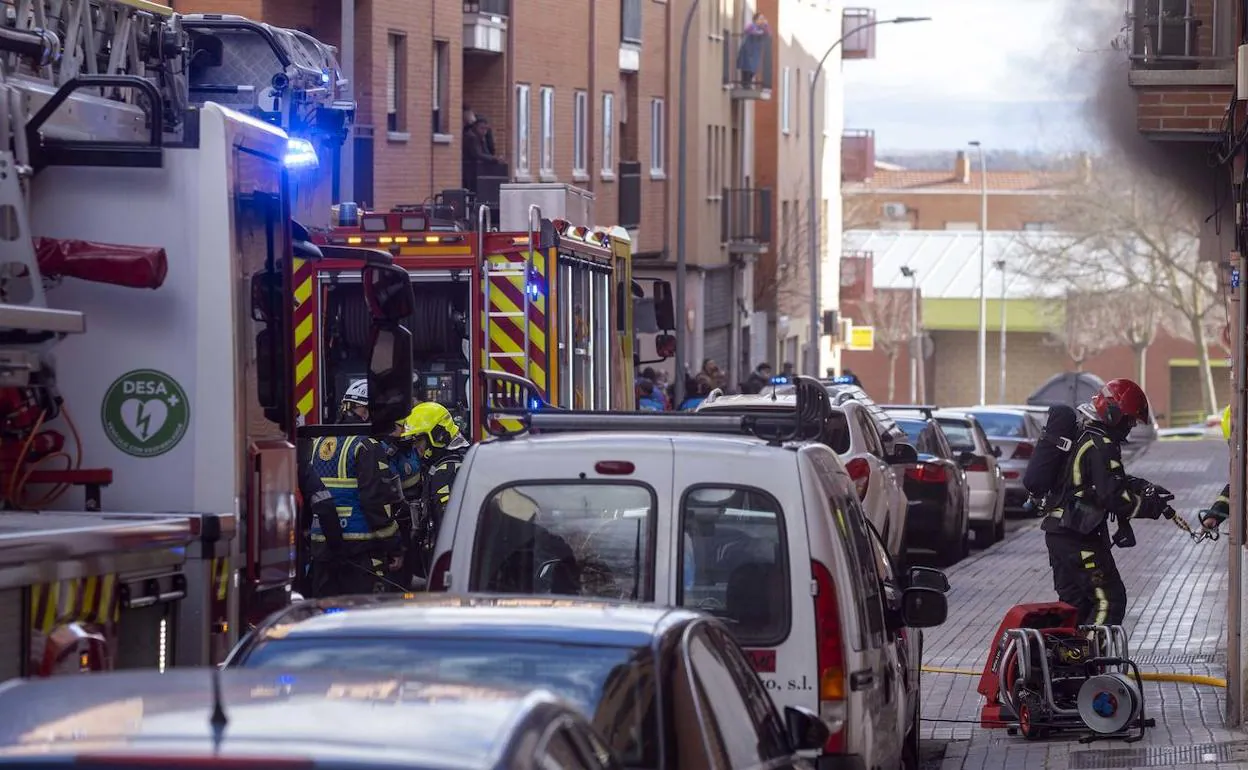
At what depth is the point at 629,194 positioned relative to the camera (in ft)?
143

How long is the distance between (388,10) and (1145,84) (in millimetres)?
16583

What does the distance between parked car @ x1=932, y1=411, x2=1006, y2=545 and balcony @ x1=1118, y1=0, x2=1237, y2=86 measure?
33.5 feet

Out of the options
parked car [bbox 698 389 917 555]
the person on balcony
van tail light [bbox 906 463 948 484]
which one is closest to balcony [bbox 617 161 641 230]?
the person on balcony

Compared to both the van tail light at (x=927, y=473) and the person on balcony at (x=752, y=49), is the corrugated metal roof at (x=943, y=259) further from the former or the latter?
the van tail light at (x=927, y=473)

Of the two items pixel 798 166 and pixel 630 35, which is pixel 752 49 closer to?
pixel 630 35

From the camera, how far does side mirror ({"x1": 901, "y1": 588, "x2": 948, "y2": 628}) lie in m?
8.30

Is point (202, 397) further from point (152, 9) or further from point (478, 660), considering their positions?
point (152, 9)

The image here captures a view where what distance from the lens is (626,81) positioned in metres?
45.2

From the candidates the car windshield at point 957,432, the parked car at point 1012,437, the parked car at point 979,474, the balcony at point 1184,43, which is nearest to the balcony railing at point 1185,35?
the balcony at point 1184,43

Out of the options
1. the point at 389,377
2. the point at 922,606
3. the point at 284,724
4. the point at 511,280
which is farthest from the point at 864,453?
the point at 284,724

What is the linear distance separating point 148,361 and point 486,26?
27.8 metres

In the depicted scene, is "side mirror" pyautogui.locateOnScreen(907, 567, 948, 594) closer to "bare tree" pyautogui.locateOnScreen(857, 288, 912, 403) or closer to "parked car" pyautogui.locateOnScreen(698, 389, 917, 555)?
"parked car" pyautogui.locateOnScreen(698, 389, 917, 555)

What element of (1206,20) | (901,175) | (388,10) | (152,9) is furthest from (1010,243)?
(152,9)

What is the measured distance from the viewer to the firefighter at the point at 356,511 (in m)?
12.0
